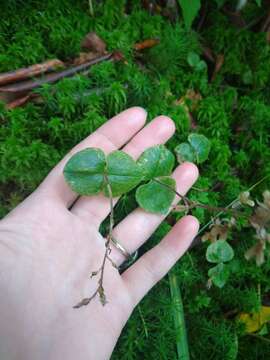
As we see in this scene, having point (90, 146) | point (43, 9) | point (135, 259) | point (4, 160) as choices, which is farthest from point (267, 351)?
point (43, 9)

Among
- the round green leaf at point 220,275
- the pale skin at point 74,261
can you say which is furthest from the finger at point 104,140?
the round green leaf at point 220,275

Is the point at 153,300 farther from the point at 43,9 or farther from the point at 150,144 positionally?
the point at 43,9

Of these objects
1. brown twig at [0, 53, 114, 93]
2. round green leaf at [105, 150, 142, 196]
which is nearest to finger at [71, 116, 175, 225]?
round green leaf at [105, 150, 142, 196]

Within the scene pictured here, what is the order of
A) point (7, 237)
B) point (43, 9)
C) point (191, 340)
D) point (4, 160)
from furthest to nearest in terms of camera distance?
1. point (43, 9)
2. point (191, 340)
3. point (4, 160)
4. point (7, 237)

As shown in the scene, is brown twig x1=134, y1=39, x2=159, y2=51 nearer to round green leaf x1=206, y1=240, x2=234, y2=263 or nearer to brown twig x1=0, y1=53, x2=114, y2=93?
brown twig x1=0, y1=53, x2=114, y2=93

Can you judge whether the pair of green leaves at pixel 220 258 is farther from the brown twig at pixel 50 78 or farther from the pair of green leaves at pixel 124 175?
the brown twig at pixel 50 78

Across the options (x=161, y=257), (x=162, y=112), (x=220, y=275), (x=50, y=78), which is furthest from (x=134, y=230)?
(x=50, y=78)
